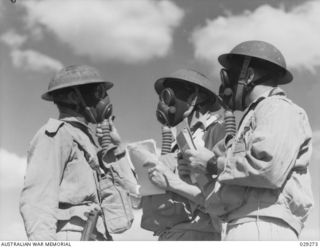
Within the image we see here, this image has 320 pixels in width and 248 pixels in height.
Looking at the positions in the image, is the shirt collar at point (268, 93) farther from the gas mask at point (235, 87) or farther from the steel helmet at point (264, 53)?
the steel helmet at point (264, 53)

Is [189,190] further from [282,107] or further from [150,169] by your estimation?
[282,107]

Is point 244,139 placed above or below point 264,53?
below

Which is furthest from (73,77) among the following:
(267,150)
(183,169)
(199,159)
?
(267,150)

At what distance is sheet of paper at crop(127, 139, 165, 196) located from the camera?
689 centimetres

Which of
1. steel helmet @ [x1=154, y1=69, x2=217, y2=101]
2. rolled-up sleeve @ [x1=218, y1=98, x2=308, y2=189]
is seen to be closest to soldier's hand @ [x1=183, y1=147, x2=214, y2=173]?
rolled-up sleeve @ [x1=218, y1=98, x2=308, y2=189]

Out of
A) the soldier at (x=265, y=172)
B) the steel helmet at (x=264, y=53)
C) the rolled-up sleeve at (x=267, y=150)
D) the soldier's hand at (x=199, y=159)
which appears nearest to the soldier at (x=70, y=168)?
the soldier's hand at (x=199, y=159)

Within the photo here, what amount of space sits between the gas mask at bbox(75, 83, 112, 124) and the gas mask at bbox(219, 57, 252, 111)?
1.47m

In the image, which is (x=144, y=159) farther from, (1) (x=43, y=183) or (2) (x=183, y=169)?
(1) (x=43, y=183)

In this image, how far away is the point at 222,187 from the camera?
5.55 m

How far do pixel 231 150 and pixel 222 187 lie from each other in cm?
35

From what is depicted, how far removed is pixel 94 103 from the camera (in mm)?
7043

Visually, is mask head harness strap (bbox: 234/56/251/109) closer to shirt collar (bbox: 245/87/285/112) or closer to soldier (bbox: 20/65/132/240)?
shirt collar (bbox: 245/87/285/112)

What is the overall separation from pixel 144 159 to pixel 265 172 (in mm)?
2037

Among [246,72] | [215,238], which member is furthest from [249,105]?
[215,238]
